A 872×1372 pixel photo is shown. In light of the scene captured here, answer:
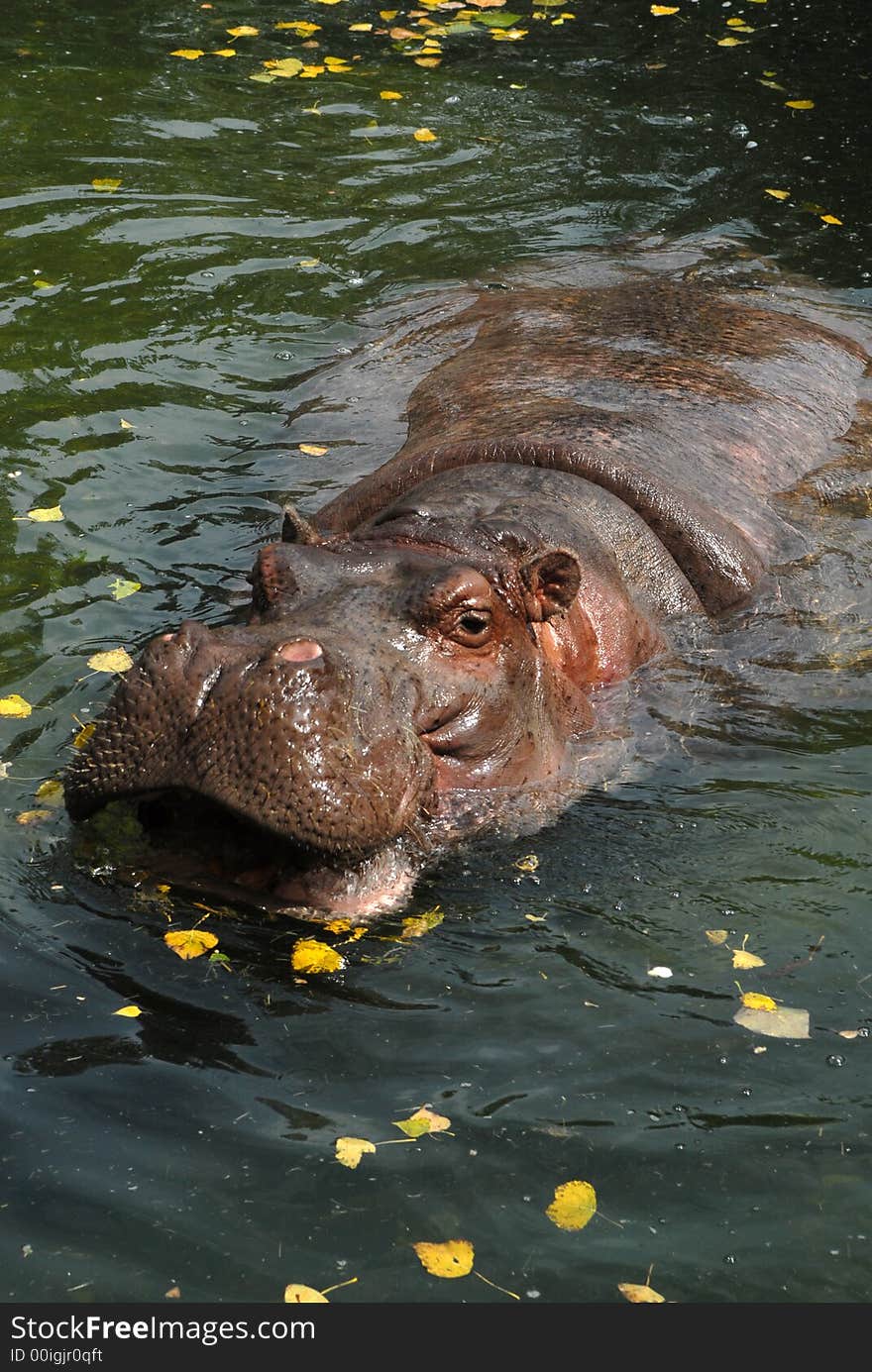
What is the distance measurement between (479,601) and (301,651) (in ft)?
2.87

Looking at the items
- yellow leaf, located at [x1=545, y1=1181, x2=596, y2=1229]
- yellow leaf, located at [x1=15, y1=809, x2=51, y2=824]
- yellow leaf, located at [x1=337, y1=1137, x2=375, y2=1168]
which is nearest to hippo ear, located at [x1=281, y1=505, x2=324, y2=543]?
yellow leaf, located at [x1=15, y1=809, x2=51, y2=824]

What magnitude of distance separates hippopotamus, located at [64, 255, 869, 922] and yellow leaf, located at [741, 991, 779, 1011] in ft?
3.91

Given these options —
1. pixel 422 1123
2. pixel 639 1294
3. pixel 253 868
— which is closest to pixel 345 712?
pixel 253 868

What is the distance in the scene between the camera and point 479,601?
20.0ft

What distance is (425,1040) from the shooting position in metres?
5.34

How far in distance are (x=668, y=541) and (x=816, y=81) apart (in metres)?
9.81

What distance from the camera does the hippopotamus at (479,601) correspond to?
17.9ft

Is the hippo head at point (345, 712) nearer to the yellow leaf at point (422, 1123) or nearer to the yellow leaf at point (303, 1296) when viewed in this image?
the yellow leaf at point (422, 1123)

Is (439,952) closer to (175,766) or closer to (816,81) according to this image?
(175,766)

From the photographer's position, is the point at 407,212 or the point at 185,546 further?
the point at 407,212

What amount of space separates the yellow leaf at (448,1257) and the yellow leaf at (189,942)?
150 cm

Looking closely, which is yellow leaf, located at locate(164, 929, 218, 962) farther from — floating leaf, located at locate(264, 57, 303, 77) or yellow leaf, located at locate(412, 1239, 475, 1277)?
floating leaf, located at locate(264, 57, 303, 77)

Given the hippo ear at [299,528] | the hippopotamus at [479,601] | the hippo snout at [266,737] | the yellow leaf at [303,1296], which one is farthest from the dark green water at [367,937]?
the hippo ear at [299,528]

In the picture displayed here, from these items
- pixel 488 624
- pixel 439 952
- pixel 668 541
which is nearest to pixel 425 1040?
pixel 439 952
